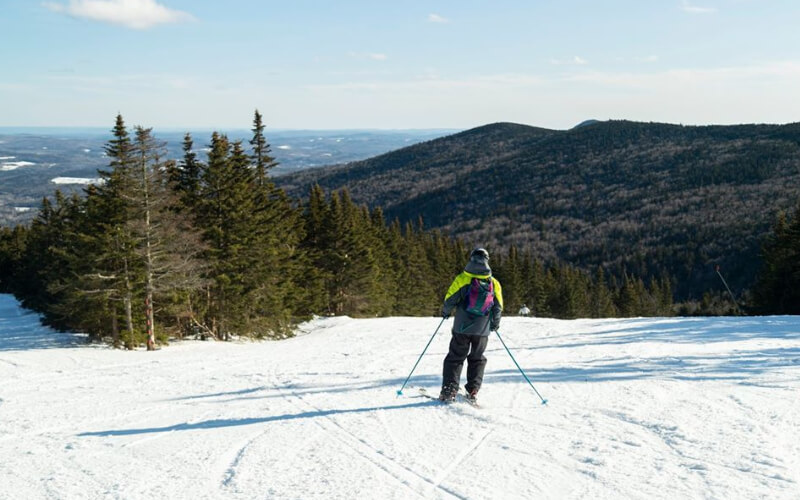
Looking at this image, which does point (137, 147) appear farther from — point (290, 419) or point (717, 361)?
point (717, 361)

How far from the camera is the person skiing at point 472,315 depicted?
7414 millimetres

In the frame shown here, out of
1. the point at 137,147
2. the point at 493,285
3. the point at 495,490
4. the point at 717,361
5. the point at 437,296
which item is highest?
the point at 137,147

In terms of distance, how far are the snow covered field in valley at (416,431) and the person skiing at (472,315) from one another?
47 cm

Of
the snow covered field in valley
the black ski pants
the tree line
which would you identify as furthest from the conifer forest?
the black ski pants

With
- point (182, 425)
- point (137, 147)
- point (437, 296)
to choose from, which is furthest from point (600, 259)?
point (182, 425)

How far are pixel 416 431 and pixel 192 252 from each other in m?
17.7

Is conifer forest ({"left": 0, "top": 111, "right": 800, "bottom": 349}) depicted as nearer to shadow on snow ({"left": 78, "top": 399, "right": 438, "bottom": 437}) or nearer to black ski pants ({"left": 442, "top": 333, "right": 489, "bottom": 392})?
shadow on snow ({"left": 78, "top": 399, "right": 438, "bottom": 437})

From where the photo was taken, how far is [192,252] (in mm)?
22062

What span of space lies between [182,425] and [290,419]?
1350 mm

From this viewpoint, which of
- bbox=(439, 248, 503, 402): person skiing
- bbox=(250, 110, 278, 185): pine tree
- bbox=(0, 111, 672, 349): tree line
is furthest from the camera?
bbox=(250, 110, 278, 185): pine tree

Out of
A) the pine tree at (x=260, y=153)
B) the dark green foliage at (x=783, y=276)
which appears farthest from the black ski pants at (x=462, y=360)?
the dark green foliage at (x=783, y=276)

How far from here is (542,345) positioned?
1450 centimetres

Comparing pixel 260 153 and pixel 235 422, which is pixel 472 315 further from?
pixel 260 153

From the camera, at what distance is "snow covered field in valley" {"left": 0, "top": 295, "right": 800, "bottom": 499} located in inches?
197
